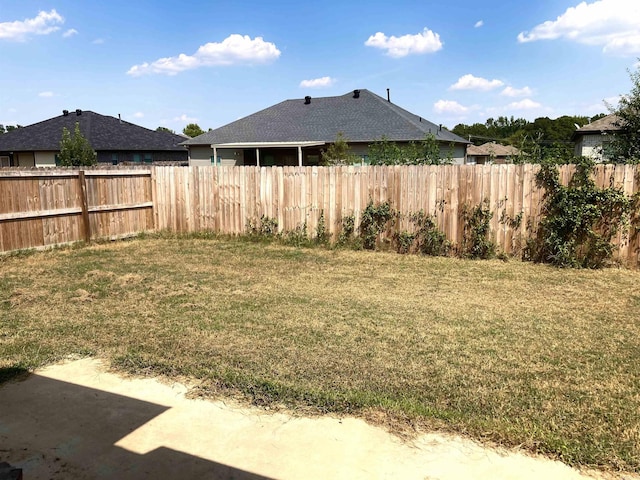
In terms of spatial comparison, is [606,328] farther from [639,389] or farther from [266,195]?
[266,195]

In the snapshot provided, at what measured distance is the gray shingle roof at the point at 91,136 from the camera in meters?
28.4

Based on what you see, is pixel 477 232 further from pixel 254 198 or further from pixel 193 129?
pixel 193 129

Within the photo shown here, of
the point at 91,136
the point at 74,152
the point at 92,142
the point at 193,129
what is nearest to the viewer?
the point at 74,152

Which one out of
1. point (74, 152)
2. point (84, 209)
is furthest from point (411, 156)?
point (74, 152)

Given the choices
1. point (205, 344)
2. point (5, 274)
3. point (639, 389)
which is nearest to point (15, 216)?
point (5, 274)

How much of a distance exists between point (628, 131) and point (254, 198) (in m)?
8.03

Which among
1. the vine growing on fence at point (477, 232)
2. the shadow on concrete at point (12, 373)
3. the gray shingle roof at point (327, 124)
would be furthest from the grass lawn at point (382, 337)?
the gray shingle roof at point (327, 124)

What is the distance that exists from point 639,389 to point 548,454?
4.31ft

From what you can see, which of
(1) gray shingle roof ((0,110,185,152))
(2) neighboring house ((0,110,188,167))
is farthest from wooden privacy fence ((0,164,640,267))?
(1) gray shingle roof ((0,110,185,152))

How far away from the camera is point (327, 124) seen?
24422mm

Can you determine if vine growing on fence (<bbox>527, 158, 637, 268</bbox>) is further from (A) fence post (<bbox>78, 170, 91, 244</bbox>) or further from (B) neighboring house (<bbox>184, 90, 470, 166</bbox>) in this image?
(B) neighboring house (<bbox>184, 90, 470, 166</bbox>)

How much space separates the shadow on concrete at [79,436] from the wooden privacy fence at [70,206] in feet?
21.8

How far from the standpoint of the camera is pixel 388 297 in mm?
6148

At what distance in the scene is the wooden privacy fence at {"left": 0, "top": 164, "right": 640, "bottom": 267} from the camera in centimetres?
865
